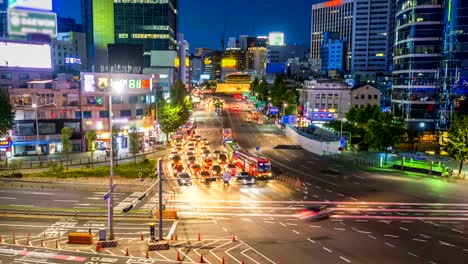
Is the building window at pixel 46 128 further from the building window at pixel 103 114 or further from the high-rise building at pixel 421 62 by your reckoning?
the high-rise building at pixel 421 62

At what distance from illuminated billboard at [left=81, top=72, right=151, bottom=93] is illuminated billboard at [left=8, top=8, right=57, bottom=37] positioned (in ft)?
159

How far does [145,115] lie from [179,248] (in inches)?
2725

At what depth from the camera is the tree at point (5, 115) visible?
73750mm

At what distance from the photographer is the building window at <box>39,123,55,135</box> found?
3268 inches

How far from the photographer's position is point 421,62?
103m

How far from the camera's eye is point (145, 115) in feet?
333

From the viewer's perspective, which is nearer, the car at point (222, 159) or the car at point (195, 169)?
the car at point (195, 169)

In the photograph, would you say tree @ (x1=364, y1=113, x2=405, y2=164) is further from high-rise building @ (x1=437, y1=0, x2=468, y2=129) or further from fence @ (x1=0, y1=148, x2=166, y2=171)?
fence @ (x1=0, y1=148, x2=166, y2=171)

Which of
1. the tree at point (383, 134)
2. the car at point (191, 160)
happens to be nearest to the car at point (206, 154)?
the car at point (191, 160)

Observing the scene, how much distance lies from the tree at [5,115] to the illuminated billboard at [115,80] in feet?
48.1

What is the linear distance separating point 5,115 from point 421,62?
291 feet

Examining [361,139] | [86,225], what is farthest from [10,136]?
[361,139]

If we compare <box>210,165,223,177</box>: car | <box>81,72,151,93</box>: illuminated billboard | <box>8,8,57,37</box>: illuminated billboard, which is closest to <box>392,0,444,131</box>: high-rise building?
<box>210,165,223,177</box>: car

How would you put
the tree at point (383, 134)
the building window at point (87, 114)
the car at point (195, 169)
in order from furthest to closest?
the building window at point (87, 114) → the tree at point (383, 134) → the car at point (195, 169)
